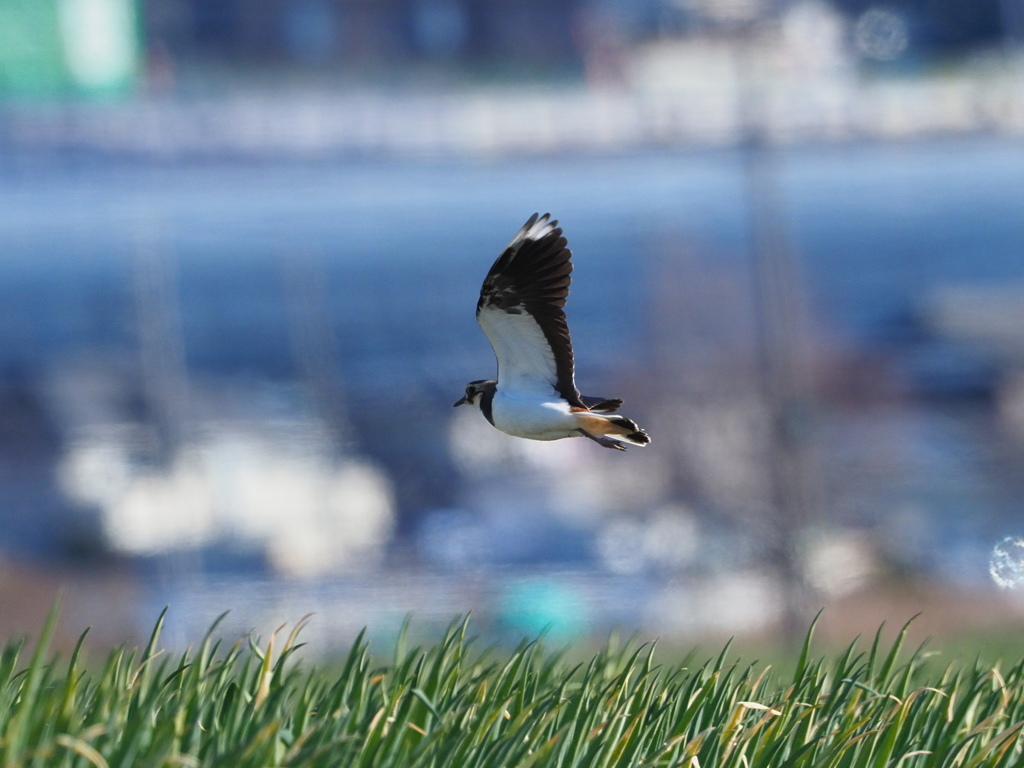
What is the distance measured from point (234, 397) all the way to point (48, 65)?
1.91 metres

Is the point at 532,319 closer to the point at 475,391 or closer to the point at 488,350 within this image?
the point at 475,391

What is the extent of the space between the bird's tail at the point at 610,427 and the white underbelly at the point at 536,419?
2 cm

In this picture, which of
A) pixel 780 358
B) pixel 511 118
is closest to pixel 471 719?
pixel 780 358

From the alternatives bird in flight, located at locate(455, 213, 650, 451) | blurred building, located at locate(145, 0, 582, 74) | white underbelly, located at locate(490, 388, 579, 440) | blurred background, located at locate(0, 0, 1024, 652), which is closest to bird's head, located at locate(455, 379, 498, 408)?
bird in flight, located at locate(455, 213, 650, 451)

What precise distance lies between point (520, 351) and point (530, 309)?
0.07 meters

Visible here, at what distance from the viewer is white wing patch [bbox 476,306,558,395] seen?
6.33ft

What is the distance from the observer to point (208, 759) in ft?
5.31

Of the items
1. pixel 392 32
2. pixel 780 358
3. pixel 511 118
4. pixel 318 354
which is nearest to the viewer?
pixel 780 358

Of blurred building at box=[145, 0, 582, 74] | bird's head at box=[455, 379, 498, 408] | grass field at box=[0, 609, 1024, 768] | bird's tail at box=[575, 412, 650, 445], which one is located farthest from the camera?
blurred building at box=[145, 0, 582, 74]

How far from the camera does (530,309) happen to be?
6.39 ft

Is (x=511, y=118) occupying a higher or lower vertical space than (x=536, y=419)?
higher

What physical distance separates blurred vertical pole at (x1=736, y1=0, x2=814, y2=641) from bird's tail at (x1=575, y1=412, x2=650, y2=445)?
394cm

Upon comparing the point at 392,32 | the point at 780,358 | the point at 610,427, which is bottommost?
the point at 780,358

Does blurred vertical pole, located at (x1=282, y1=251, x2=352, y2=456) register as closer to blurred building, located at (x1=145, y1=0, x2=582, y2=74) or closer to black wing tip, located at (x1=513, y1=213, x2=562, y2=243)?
blurred building, located at (x1=145, y1=0, x2=582, y2=74)
